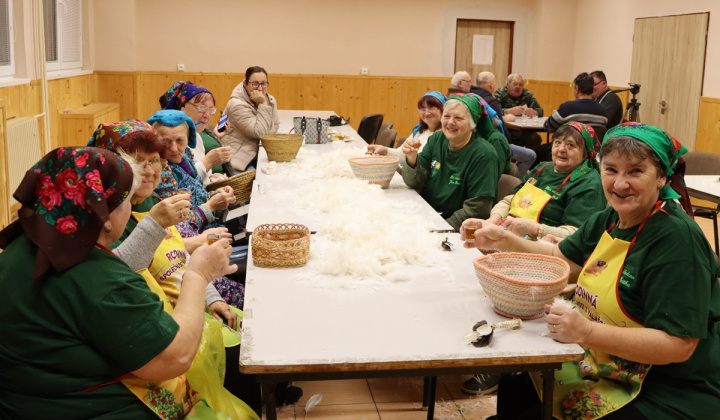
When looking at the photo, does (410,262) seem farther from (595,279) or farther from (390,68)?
(390,68)

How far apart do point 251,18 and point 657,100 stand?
19.6 feet

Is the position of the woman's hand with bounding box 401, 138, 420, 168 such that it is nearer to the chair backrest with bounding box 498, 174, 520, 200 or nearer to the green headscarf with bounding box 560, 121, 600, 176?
the chair backrest with bounding box 498, 174, 520, 200

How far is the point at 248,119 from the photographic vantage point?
208 inches

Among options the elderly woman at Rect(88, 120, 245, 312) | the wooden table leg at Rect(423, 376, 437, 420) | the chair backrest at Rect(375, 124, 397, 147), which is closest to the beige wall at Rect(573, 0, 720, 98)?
Answer: the chair backrest at Rect(375, 124, 397, 147)

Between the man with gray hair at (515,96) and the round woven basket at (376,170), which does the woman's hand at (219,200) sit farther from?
the man with gray hair at (515,96)

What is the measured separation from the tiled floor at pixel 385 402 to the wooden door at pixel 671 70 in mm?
5893

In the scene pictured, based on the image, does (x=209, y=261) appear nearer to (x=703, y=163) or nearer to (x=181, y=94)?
(x=181, y=94)

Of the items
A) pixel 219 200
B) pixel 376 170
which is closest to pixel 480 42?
pixel 376 170

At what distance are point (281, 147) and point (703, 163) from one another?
3002 millimetres

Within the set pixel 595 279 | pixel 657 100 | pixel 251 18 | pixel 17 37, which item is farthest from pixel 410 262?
pixel 251 18

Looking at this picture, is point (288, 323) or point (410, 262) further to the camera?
point (410, 262)

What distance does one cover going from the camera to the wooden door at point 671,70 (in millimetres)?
7516

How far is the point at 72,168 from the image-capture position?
1.35m

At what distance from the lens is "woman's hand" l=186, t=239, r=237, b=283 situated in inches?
67.7
